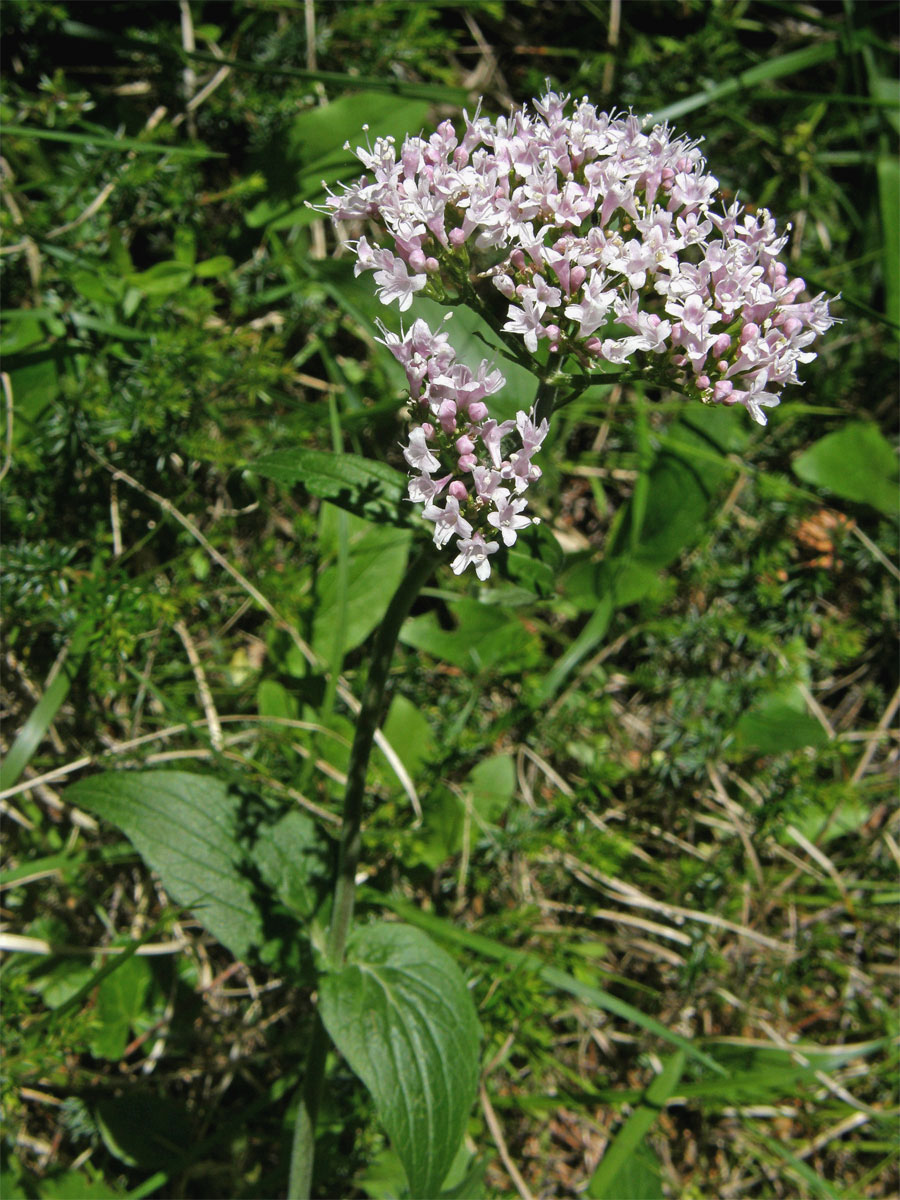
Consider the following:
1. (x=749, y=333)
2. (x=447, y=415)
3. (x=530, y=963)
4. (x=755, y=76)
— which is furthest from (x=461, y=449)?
(x=755, y=76)

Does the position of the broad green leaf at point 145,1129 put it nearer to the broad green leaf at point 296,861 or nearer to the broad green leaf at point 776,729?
the broad green leaf at point 296,861

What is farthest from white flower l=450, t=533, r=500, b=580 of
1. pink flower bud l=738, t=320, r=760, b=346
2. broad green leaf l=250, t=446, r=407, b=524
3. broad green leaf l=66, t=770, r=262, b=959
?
broad green leaf l=66, t=770, r=262, b=959

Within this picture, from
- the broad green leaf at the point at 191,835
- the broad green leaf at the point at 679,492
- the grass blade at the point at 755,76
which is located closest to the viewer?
the broad green leaf at the point at 191,835

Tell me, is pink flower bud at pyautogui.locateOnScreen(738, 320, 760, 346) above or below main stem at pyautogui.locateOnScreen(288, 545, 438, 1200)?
above

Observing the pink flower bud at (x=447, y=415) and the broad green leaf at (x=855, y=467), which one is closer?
the pink flower bud at (x=447, y=415)

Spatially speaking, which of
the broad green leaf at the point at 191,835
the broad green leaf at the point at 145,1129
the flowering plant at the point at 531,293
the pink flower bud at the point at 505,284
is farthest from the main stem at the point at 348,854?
the pink flower bud at the point at 505,284

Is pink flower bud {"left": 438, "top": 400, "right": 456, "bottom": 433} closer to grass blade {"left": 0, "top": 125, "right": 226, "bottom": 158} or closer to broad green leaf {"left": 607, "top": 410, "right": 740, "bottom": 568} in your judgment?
grass blade {"left": 0, "top": 125, "right": 226, "bottom": 158}
